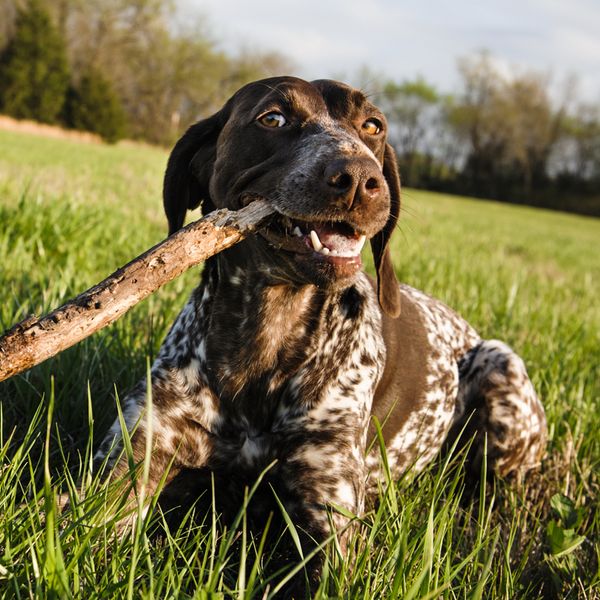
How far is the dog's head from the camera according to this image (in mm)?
2373

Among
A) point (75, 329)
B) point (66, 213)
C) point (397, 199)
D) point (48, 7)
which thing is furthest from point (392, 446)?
point (48, 7)

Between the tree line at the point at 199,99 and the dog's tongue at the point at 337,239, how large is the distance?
3374 centimetres

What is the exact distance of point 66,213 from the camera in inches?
221

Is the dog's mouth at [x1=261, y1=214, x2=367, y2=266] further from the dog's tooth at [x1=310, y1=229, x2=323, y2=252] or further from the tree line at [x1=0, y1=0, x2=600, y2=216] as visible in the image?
the tree line at [x1=0, y1=0, x2=600, y2=216]

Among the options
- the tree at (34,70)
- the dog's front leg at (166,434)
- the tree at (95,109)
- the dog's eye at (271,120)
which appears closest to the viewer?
the dog's front leg at (166,434)

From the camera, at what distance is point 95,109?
4997 centimetres

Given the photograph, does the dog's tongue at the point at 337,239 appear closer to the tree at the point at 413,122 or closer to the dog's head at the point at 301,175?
the dog's head at the point at 301,175

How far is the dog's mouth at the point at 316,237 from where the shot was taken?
2.47 m

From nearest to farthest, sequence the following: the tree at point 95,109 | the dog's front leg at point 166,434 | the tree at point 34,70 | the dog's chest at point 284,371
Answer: the dog's front leg at point 166,434 < the dog's chest at point 284,371 < the tree at point 34,70 < the tree at point 95,109

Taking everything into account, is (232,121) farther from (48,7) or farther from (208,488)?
(48,7)

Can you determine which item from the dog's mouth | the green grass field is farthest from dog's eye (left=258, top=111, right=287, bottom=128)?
the green grass field

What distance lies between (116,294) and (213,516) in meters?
0.66

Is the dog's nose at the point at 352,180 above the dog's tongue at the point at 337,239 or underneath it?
above

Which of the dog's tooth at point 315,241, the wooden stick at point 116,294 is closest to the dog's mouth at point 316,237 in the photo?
the dog's tooth at point 315,241
